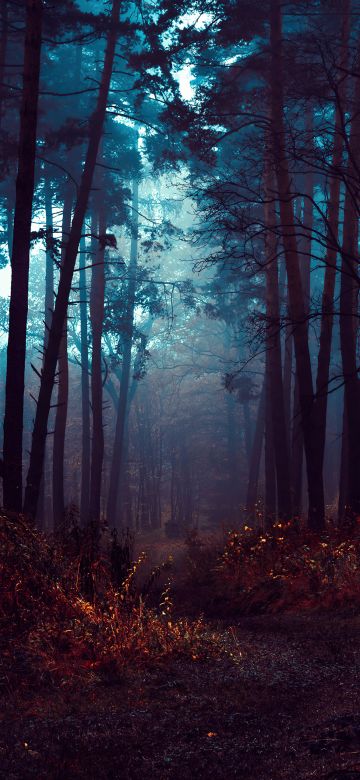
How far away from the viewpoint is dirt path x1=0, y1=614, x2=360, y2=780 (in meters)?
3.92

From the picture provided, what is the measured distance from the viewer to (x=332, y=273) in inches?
570

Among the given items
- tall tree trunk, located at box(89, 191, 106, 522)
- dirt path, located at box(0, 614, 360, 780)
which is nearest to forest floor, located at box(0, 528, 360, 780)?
dirt path, located at box(0, 614, 360, 780)

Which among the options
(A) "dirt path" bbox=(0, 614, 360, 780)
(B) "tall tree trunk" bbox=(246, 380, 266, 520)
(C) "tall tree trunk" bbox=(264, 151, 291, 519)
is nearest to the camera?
(A) "dirt path" bbox=(0, 614, 360, 780)

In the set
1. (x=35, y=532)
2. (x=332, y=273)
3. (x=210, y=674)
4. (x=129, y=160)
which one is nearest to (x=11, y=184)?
(x=129, y=160)

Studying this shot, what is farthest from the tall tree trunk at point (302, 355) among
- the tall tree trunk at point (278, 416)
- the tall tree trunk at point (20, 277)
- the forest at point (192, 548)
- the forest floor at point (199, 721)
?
the forest floor at point (199, 721)

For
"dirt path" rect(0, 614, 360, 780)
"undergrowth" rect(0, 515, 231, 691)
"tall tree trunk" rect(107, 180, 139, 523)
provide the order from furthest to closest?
"tall tree trunk" rect(107, 180, 139, 523) < "undergrowth" rect(0, 515, 231, 691) < "dirt path" rect(0, 614, 360, 780)

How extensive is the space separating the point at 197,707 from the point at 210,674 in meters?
0.81

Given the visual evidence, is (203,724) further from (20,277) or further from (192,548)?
(192,548)

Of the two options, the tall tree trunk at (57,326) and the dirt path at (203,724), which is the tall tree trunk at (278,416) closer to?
the tall tree trunk at (57,326)

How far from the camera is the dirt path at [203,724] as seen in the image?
12.9 ft

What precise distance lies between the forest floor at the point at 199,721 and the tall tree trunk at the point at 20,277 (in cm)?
429

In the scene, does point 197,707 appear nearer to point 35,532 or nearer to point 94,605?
point 94,605

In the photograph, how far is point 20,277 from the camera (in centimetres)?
1084

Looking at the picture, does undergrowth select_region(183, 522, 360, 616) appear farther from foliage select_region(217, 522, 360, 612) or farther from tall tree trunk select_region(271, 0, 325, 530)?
tall tree trunk select_region(271, 0, 325, 530)
